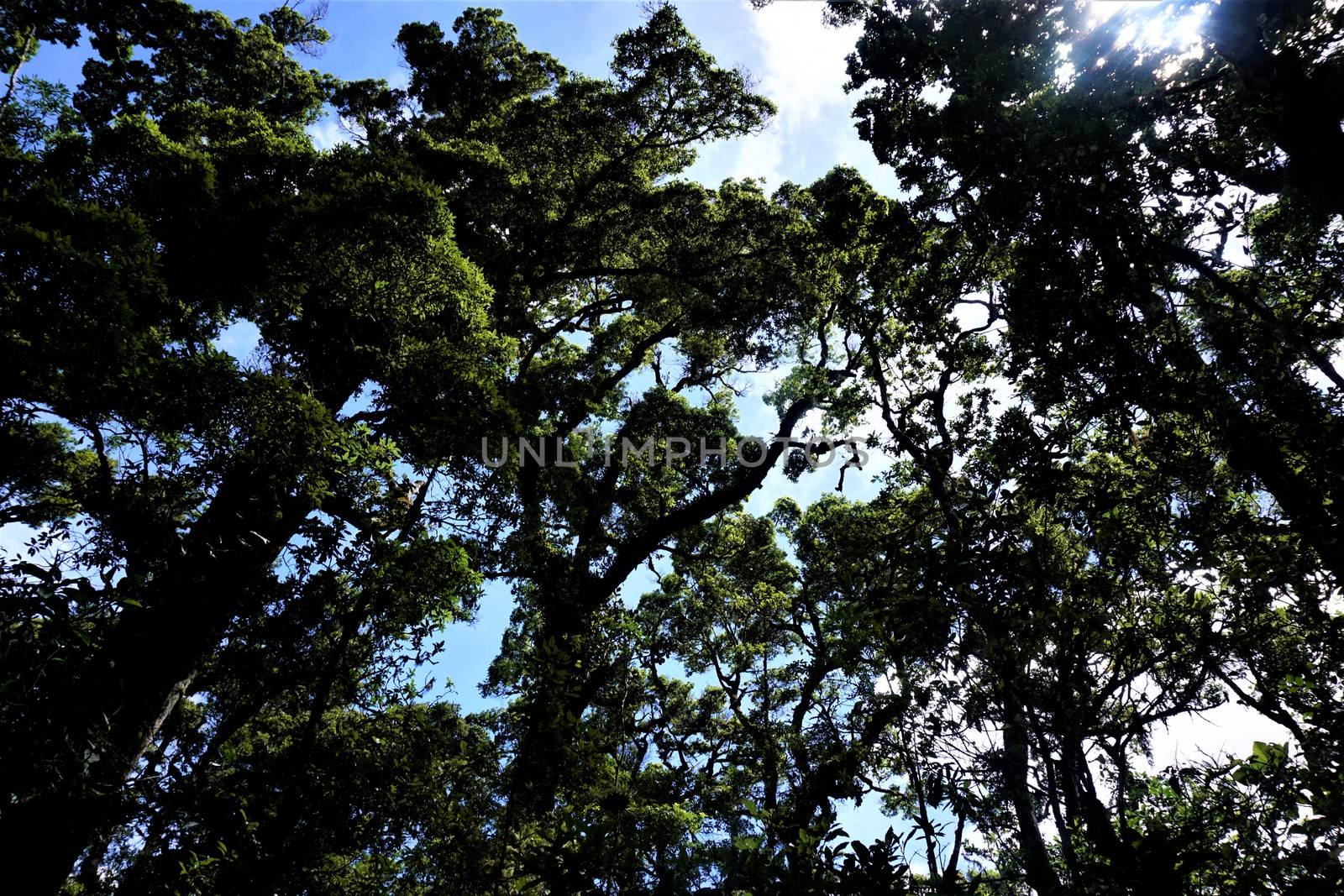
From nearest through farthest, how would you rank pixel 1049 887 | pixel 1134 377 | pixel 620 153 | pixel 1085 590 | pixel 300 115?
pixel 1049 887 < pixel 1134 377 < pixel 1085 590 < pixel 300 115 < pixel 620 153

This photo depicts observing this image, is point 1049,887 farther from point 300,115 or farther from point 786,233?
point 300,115

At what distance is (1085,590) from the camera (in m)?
5.23

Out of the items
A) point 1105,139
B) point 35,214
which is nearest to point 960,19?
point 1105,139

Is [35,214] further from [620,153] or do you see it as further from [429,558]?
[620,153]

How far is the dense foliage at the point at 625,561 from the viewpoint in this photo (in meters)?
4.29

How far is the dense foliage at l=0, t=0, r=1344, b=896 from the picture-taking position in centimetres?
429

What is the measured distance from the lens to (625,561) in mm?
10914

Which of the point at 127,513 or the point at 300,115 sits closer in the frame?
the point at 127,513

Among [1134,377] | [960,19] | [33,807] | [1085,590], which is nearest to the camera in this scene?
[33,807]

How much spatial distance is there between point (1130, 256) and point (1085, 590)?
8.63 feet

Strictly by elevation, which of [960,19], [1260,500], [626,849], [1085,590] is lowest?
[626,849]

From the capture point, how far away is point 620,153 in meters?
12.9

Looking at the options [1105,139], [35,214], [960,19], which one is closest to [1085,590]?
[1105,139]

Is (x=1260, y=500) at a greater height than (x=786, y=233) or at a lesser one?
lesser
